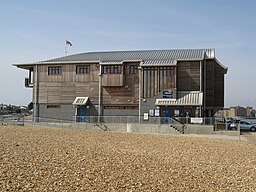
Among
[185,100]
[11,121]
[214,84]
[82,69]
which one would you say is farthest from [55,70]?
[214,84]

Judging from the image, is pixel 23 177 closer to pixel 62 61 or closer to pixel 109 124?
pixel 109 124

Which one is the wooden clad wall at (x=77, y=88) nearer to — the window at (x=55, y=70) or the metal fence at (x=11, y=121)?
the window at (x=55, y=70)

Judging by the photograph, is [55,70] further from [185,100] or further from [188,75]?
[185,100]

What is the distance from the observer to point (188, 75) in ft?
130

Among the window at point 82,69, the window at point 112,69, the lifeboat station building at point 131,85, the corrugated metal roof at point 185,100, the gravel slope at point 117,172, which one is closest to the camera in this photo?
the gravel slope at point 117,172

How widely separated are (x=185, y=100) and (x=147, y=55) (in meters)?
8.01

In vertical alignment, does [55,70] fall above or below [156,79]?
above

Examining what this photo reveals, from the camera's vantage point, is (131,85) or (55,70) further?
(55,70)

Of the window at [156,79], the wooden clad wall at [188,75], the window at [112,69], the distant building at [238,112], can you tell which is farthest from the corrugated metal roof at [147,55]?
the distant building at [238,112]

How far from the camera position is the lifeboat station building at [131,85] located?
1547 inches

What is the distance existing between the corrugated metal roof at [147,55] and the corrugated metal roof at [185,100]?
13.0 feet

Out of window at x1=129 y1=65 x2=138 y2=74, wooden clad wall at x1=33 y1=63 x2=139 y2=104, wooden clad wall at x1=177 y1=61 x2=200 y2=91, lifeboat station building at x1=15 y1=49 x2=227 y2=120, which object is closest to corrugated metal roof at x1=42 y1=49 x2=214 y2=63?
lifeboat station building at x1=15 y1=49 x2=227 y2=120

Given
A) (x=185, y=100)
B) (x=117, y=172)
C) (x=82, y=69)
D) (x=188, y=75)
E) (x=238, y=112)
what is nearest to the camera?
(x=117, y=172)

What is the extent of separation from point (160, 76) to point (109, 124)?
7.76 metres
